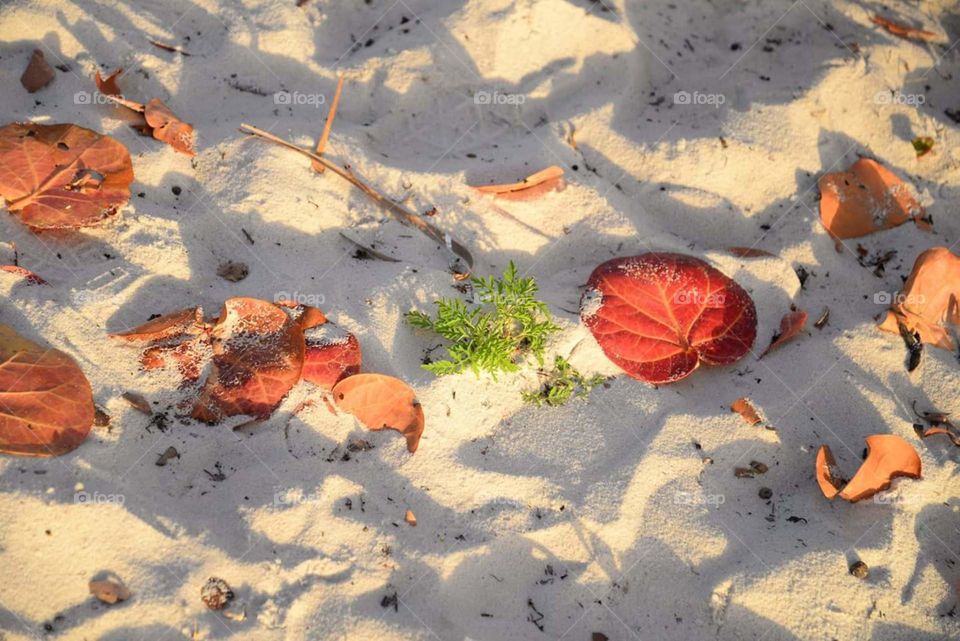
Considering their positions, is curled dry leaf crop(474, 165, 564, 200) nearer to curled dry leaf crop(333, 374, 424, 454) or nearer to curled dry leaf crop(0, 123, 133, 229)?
curled dry leaf crop(333, 374, 424, 454)

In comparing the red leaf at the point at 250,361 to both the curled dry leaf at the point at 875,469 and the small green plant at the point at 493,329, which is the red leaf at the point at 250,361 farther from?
the curled dry leaf at the point at 875,469

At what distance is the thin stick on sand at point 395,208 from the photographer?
3.38 m

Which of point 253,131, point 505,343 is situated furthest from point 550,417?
point 253,131

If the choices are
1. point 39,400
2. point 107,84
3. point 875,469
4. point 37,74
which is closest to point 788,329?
point 875,469

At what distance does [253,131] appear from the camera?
347 centimetres

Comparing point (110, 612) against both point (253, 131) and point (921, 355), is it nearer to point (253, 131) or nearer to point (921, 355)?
point (253, 131)

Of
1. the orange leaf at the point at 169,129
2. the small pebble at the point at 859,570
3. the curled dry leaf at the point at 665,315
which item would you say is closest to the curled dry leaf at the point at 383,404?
the curled dry leaf at the point at 665,315

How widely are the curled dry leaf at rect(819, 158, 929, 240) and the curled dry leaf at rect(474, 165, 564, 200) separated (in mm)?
1351

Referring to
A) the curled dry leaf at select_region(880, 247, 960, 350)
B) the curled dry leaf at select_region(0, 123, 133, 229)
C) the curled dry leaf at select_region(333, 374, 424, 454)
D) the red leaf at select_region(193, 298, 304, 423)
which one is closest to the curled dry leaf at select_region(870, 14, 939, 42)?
the curled dry leaf at select_region(880, 247, 960, 350)

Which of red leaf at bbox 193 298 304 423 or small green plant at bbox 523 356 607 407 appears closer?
red leaf at bbox 193 298 304 423

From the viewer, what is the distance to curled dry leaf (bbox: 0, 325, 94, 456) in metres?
2.62

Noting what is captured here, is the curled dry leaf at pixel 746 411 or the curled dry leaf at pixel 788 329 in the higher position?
the curled dry leaf at pixel 788 329

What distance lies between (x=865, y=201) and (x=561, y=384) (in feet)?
6.30

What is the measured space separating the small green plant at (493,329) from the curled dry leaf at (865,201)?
164 centimetres
